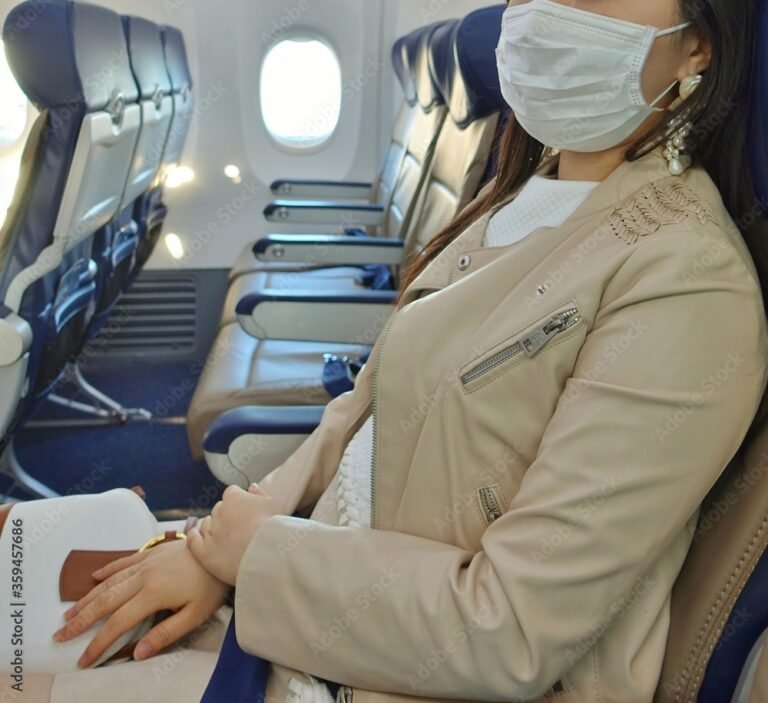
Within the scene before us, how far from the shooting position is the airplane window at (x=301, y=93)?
4094mm

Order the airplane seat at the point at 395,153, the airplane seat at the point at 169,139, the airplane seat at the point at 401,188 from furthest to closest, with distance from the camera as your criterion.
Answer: the airplane seat at the point at 395,153 < the airplane seat at the point at 169,139 < the airplane seat at the point at 401,188

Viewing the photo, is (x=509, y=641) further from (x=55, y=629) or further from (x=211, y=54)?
(x=211, y=54)

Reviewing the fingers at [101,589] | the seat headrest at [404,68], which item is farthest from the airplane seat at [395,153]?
the fingers at [101,589]

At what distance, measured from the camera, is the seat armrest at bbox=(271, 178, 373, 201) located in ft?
12.8

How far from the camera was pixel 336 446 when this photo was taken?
1.22m

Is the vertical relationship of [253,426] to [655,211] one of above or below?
below

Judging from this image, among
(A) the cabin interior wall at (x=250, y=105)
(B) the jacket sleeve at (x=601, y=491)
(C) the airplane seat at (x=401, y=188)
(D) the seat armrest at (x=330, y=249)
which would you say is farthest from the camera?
(A) the cabin interior wall at (x=250, y=105)

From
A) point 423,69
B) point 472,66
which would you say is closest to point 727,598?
point 472,66

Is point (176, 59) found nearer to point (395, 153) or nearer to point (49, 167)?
point (395, 153)

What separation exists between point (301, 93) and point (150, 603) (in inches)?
146

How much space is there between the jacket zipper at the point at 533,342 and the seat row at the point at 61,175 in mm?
1245

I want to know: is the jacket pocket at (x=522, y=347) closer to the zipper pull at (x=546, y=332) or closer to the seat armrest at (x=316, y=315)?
the zipper pull at (x=546, y=332)

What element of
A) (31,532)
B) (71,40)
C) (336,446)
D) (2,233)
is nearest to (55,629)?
(31,532)

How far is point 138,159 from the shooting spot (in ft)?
8.05
